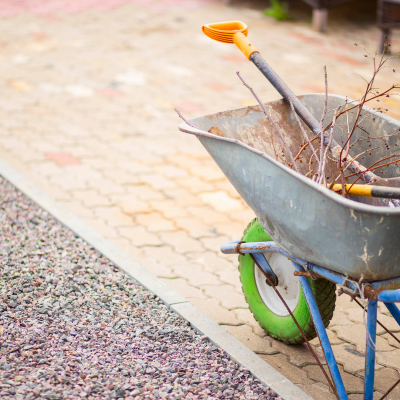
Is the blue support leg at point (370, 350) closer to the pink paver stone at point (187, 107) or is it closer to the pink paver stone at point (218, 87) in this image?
the pink paver stone at point (187, 107)

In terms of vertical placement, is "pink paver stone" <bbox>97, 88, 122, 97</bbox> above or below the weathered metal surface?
below

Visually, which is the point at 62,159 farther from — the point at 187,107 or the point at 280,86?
the point at 280,86

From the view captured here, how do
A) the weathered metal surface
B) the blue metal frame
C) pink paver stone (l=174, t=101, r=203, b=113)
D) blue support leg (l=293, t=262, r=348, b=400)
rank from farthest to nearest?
pink paver stone (l=174, t=101, r=203, b=113) < blue support leg (l=293, t=262, r=348, b=400) < the blue metal frame < the weathered metal surface

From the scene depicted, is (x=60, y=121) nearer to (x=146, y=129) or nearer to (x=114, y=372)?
(x=146, y=129)

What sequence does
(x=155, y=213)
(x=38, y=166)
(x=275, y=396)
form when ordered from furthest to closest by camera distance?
(x=38, y=166), (x=155, y=213), (x=275, y=396)

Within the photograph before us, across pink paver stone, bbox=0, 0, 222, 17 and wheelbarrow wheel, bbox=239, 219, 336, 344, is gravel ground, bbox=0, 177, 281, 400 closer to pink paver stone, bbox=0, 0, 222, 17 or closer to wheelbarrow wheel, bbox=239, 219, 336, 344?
wheelbarrow wheel, bbox=239, 219, 336, 344

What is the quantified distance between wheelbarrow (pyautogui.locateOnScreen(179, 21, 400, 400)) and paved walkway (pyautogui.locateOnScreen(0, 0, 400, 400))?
30 centimetres

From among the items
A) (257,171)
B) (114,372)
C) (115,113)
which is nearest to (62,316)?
(114,372)

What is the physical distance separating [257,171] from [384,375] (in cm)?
117

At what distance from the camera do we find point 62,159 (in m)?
4.66

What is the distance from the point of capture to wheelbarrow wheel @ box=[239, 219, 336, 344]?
7.73ft

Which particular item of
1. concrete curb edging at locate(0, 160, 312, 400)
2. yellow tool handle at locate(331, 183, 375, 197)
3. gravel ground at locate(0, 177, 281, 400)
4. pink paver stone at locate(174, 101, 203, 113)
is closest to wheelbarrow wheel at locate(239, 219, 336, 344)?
concrete curb edging at locate(0, 160, 312, 400)

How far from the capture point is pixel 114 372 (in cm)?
213

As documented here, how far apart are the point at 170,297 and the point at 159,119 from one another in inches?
125
